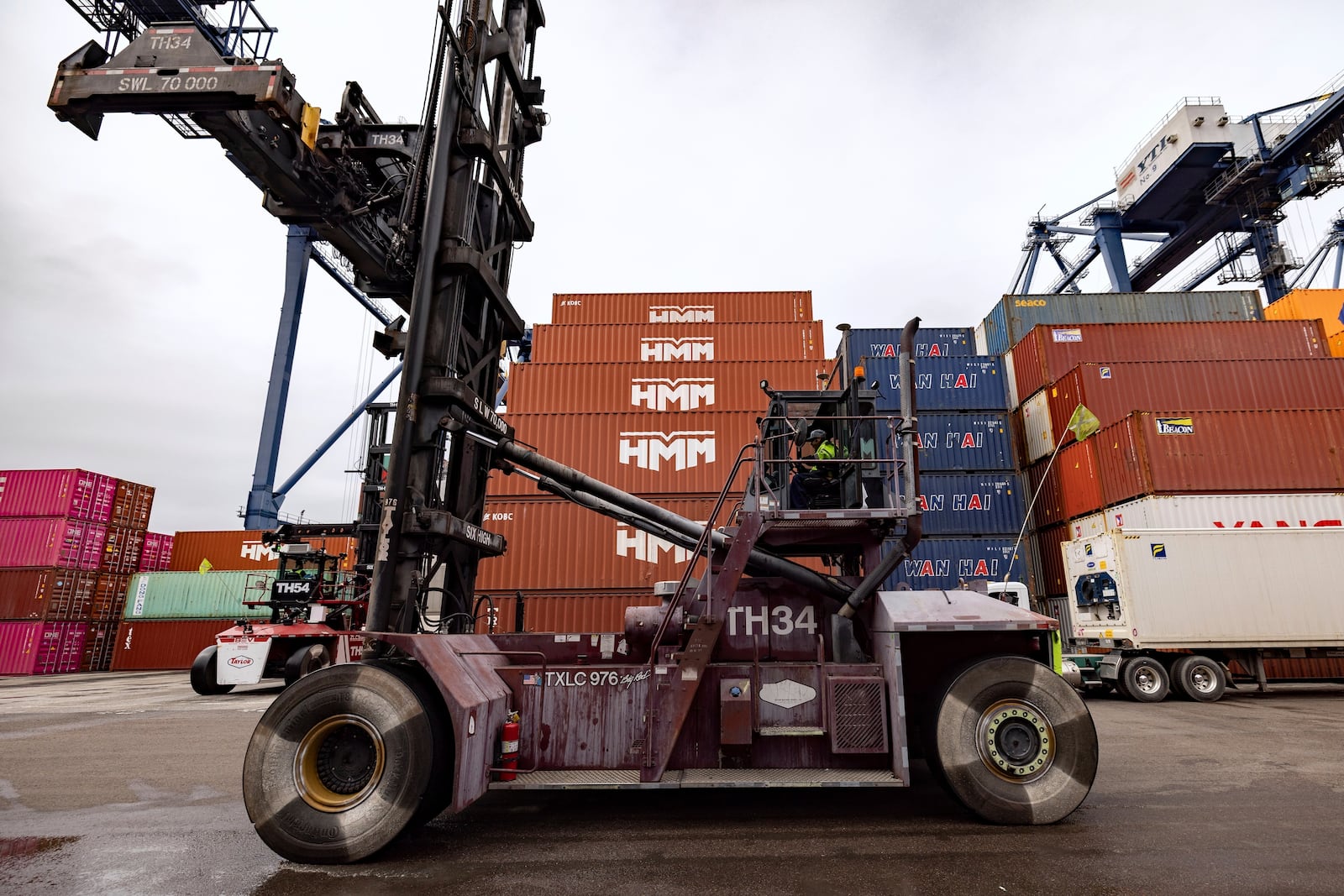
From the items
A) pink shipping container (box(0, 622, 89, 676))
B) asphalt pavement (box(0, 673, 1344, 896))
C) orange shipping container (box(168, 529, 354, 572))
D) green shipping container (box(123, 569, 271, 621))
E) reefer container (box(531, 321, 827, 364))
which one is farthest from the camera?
orange shipping container (box(168, 529, 354, 572))

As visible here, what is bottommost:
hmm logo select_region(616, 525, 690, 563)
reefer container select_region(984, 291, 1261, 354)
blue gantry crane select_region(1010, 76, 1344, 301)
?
hmm logo select_region(616, 525, 690, 563)

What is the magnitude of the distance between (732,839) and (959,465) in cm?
1953

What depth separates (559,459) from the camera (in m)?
18.1

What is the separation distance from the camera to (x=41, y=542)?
26.8 meters

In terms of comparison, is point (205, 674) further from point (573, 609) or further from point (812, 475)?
point (812, 475)

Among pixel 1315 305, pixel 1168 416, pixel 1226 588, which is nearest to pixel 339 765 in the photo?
pixel 1226 588

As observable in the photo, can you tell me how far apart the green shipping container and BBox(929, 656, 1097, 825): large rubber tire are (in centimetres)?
3068

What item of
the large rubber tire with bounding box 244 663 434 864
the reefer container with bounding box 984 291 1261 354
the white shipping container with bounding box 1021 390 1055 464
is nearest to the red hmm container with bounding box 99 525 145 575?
the large rubber tire with bounding box 244 663 434 864

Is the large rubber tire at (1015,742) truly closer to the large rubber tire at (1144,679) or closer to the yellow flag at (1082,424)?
the yellow flag at (1082,424)

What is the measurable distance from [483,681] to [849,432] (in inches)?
168

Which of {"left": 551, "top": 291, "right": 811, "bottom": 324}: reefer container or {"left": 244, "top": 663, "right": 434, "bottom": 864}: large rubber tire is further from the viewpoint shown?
{"left": 551, "top": 291, "right": 811, "bottom": 324}: reefer container

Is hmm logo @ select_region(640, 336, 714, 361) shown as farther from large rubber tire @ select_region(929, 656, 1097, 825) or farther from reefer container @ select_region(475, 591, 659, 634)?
A: large rubber tire @ select_region(929, 656, 1097, 825)

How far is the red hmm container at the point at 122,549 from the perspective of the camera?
2897 cm

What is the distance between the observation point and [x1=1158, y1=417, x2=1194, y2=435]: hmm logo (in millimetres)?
16891
